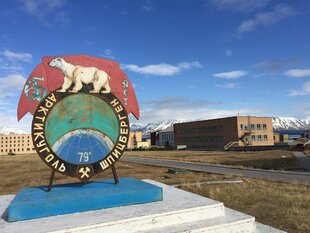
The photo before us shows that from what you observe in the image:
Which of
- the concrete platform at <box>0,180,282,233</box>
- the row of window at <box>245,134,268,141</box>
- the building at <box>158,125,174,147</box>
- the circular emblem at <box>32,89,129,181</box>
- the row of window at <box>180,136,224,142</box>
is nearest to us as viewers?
the concrete platform at <box>0,180,282,233</box>

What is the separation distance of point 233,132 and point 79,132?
7774cm

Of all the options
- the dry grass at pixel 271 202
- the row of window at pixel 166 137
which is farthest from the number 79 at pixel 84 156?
the row of window at pixel 166 137

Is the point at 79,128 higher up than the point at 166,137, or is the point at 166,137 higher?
the point at 166,137

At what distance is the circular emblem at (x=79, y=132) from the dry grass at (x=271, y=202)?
4798 millimetres

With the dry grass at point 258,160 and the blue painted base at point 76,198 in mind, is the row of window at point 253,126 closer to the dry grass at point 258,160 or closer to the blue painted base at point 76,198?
the dry grass at point 258,160

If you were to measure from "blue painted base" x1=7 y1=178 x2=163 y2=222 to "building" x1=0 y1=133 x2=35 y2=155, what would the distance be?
5756 inches

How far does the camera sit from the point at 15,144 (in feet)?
476

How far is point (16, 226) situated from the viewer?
6359mm

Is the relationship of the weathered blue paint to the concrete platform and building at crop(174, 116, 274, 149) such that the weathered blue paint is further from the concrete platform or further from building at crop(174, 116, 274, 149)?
building at crop(174, 116, 274, 149)

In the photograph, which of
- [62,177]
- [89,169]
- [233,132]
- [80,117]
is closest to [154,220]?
[89,169]

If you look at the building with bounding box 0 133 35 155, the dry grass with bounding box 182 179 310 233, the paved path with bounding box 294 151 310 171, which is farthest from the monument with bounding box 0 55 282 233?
the building with bounding box 0 133 35 155

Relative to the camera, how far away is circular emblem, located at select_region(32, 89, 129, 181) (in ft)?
26.1

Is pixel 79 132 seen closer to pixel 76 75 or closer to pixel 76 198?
pixel 76 75

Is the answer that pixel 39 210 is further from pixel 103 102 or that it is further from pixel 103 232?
pixel 103 102
